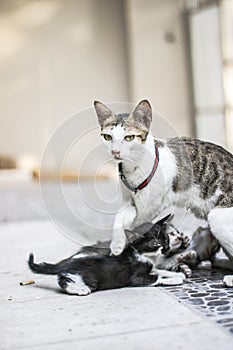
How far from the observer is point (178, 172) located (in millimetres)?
2977

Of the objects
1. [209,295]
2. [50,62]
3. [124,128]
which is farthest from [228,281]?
[50,62]

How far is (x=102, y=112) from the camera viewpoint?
288 centimetres

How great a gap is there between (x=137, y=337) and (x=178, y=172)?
35.7 inches

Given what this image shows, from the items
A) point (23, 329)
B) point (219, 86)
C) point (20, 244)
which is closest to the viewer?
point (23, 329)

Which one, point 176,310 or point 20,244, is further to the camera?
point 20,244

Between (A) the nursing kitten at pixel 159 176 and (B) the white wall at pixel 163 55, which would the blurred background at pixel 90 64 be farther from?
(A) the nursing kitten at pixel 159 176

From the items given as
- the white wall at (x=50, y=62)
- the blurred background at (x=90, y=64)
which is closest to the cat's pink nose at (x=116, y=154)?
the blurred background at (x=90, y=64)

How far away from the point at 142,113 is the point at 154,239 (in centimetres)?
58

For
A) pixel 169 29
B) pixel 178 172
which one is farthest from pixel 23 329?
pixel 169 29

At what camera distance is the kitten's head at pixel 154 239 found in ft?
9.87

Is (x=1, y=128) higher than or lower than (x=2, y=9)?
lower

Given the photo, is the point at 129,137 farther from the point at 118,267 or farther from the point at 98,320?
the point at 98,320

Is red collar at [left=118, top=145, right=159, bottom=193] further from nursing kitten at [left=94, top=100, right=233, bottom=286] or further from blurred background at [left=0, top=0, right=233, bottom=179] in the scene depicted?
blurred background at [left=0, top=0, right=233, bottom=179]

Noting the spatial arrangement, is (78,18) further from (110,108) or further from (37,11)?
(110,108)
